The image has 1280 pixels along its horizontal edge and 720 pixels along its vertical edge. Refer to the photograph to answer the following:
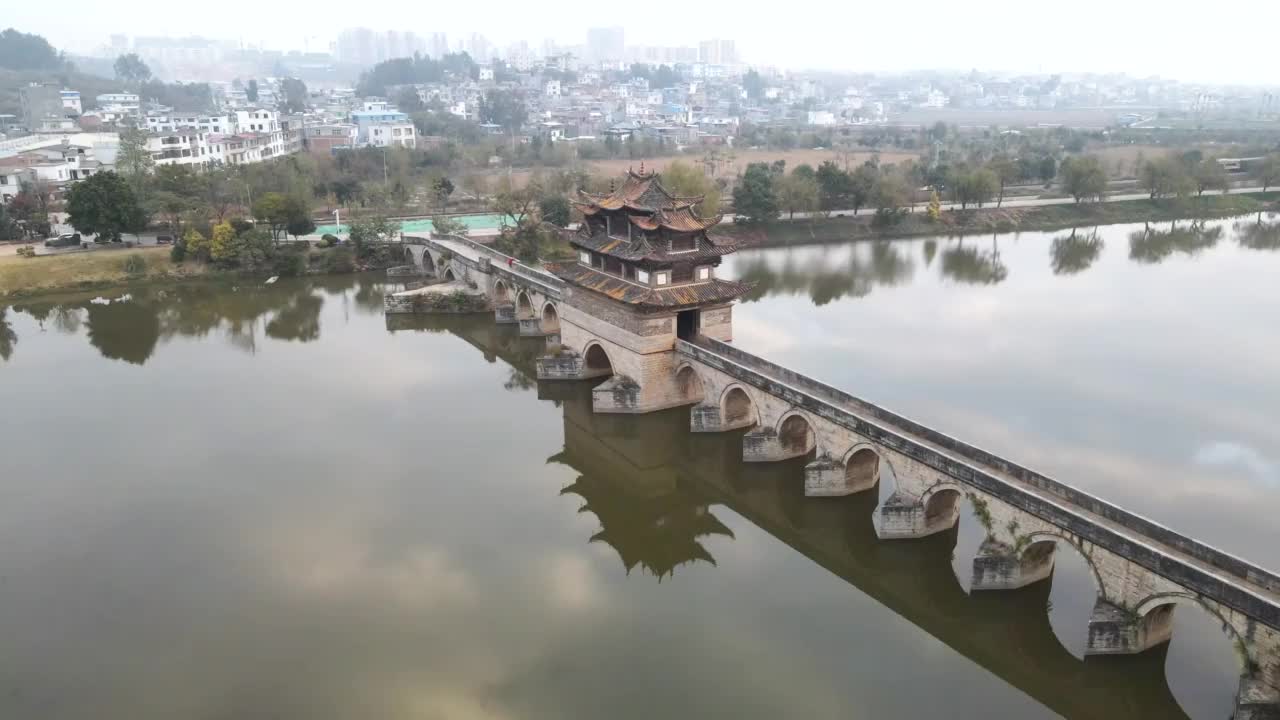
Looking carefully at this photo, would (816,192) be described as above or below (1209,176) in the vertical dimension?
below

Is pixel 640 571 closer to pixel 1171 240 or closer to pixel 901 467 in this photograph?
pixel 901 467

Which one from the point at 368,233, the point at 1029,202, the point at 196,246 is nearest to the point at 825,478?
the point at 368,233

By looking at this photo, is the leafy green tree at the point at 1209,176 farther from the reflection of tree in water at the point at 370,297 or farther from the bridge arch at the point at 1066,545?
the bridge arch at the point at 1066,545

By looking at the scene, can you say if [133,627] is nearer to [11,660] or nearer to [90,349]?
[11,660]

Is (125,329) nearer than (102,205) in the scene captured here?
Yes

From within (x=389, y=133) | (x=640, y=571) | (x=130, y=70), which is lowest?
(x=640, y=571)

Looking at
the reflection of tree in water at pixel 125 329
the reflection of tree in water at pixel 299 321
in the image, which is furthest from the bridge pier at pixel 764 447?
the reflection of tree in water at pixel 125 329

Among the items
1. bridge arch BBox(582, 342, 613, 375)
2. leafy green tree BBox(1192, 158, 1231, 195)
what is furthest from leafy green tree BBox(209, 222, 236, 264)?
leafy green tree BBox(1192, 158, 1231, 195)
